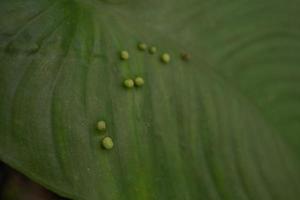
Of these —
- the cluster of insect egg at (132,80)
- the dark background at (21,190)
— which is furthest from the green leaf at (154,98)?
the dark background at (21,190)

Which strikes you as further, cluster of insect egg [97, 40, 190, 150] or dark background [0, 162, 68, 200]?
dark background [0, 162, 68, 200]

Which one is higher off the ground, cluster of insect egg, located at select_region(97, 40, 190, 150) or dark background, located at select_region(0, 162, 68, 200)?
cluster of insect egg, located at select_region(97, 40, 190, 150)

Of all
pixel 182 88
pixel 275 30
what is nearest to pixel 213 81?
pixel 182 88

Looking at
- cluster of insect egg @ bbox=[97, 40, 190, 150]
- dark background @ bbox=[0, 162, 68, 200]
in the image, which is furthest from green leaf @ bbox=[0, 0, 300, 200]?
dark background @ bbox=[0, 162, 68, 200]

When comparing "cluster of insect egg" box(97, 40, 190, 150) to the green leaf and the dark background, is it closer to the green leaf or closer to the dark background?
the green leaf

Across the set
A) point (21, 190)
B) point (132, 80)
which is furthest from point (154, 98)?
point (21, 190)

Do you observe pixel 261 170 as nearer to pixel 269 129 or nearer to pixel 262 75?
pixel 269 129

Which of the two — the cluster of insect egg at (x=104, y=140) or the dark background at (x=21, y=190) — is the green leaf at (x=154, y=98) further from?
the dark background at (x=21, y=190)

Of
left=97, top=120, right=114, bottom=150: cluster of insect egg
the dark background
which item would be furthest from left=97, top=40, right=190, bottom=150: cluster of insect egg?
the dark background
